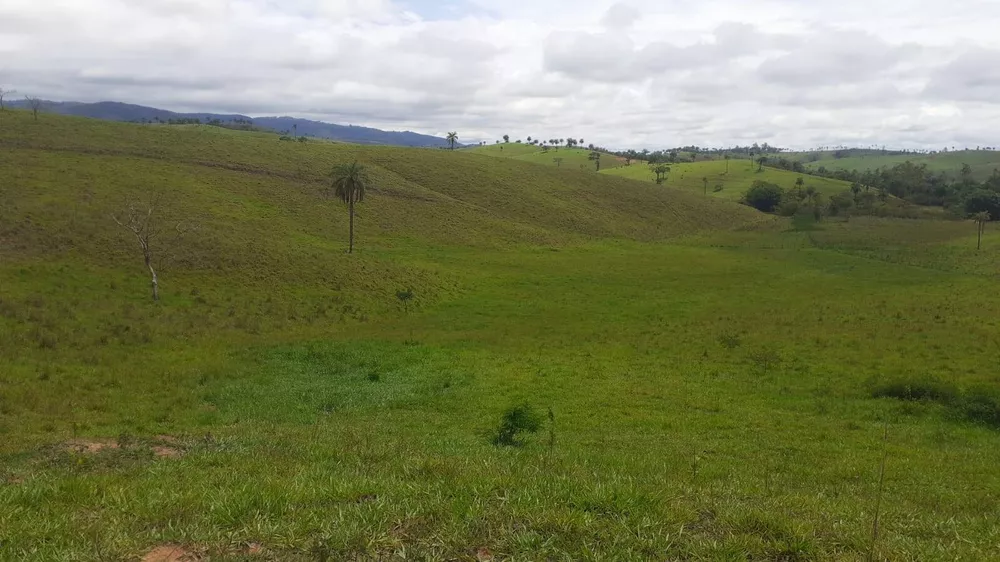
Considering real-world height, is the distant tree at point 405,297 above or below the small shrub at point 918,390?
below

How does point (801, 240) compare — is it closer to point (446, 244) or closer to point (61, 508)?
point (446, 244)

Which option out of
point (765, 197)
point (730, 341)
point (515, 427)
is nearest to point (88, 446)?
point (515, 427)

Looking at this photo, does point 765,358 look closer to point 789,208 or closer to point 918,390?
point 918,390

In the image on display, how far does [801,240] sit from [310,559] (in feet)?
316

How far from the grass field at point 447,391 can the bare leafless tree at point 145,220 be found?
152cm

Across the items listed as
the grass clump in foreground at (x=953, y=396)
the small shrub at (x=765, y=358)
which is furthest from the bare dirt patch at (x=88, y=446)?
the grass clump in foreground at (x=953, y=396)

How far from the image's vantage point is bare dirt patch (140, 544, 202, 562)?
5.59 m

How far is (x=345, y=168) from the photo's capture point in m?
54.8

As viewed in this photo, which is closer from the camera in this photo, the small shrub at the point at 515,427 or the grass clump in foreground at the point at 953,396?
the small shrub at the point at 515,427

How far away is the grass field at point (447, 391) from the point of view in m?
6.36

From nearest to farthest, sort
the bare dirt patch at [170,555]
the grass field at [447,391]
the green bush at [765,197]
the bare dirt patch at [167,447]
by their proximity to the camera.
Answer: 1. the bare dirt patch at [170,555]
2. the grass field at [447,391]
3. the bare dirt patch at [167,447]
4. the green bush at [765,197]

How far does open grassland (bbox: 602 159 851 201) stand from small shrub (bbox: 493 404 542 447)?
147 meters

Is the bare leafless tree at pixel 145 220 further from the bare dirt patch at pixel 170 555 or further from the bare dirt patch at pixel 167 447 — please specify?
the bare dirt patch at pixel 170 555

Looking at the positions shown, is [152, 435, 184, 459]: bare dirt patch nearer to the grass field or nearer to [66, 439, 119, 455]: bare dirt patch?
the grass field
